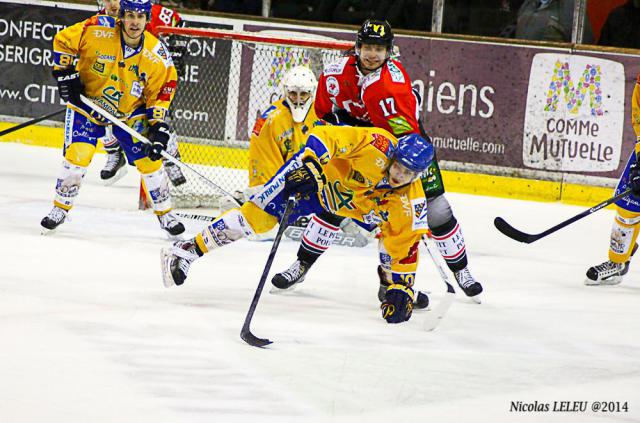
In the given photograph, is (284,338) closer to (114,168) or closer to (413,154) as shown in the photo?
(413,154)

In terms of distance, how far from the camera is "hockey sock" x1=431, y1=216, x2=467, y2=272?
441cm

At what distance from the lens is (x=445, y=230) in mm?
4414

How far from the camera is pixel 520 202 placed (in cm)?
711

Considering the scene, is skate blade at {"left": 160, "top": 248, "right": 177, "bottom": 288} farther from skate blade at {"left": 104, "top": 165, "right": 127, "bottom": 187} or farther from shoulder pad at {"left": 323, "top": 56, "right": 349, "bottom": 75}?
skate blade at {"left": 104, "top": 165, "right": 127, "bottom": 187}

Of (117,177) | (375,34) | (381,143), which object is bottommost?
(117,177)

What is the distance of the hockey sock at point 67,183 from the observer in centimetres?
518

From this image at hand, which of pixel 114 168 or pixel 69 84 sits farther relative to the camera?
pixel 114 168

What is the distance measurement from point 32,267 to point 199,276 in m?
0.70

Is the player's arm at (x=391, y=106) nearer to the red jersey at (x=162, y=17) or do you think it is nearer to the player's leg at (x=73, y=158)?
the player's leg at (x=73, y=158)

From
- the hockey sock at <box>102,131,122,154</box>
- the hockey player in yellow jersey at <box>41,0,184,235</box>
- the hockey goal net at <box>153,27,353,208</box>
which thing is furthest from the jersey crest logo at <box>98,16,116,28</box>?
the hockey sock at <box>102,131,122,154</box>

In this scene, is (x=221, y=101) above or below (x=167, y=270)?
above

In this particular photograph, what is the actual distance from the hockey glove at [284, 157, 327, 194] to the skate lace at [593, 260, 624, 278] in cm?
197

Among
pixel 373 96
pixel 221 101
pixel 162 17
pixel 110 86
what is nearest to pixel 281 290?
pixel 373 96

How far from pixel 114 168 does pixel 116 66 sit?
1.74 meters
